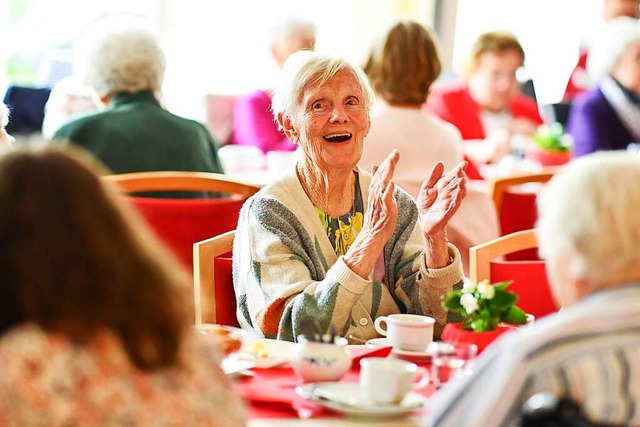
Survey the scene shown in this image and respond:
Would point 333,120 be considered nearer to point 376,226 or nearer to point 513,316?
point 376,226

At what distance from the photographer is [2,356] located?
1.44 metres

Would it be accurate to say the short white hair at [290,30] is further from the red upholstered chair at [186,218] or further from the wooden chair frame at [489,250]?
the wooden chair frame at [489,250]

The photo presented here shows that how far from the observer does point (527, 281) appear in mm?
2826

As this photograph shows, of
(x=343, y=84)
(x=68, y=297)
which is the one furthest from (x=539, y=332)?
(x=343, y=84)

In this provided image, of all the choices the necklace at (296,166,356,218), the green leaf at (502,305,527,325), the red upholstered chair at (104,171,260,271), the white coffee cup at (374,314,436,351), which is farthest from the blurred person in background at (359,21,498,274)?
the green leaf at (502,305,527,325)

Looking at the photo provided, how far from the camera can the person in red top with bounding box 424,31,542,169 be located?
20.8 feet

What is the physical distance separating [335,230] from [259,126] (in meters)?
3.20

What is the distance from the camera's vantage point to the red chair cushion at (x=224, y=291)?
281 centimetres

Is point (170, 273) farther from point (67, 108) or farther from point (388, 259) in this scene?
point (67, 108)

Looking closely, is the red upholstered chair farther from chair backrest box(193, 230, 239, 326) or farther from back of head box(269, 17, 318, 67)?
back of head box(269, 17, 318, 67)

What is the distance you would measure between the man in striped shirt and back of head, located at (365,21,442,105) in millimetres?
2743

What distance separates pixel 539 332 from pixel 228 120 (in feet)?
15.9

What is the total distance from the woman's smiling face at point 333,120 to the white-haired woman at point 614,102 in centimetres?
305

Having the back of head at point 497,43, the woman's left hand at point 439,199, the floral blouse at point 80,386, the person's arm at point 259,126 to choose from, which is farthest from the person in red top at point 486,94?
the floral blouse at point 80,386
